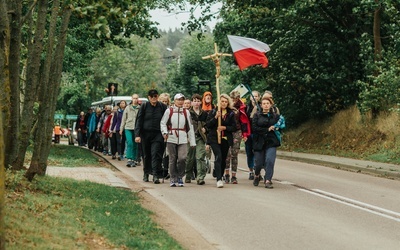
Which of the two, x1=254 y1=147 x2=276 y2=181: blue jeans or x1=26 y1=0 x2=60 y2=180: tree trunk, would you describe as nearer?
x1=26 y1=0 x2=60 y2=180: tree trunk

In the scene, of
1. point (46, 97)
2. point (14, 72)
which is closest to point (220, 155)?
point (46, 97)

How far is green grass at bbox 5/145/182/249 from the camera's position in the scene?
8.05 meters

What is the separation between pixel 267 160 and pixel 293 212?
4.08 metres

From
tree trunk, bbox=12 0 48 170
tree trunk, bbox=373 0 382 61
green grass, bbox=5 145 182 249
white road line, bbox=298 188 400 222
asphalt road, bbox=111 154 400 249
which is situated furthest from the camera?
tree trunk, bbox=373 0 382 61

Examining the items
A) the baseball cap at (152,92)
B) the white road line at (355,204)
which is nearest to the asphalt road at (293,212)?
the white road line at (355,204)

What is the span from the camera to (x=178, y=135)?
16.5 meters

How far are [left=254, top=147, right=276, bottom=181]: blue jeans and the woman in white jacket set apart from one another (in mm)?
1340

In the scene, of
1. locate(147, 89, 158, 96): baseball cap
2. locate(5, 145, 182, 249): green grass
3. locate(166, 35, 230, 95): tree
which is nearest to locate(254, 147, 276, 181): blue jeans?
locate(147, 89, 158, 96): baseball cap

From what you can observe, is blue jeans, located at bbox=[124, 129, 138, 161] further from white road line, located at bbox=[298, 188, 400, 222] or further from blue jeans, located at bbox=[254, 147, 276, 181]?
white road line, located at bbox=[298, 188, 400, 222]

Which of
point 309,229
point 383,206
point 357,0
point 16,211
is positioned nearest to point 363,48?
point 357,0

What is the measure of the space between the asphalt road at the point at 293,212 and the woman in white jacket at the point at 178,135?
0.39 meters

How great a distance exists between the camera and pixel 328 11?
32594mm

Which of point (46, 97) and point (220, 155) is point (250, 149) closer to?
point (220, 155)

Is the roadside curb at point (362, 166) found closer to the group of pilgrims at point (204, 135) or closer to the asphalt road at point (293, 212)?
the asphalt road at point (293, 212)
